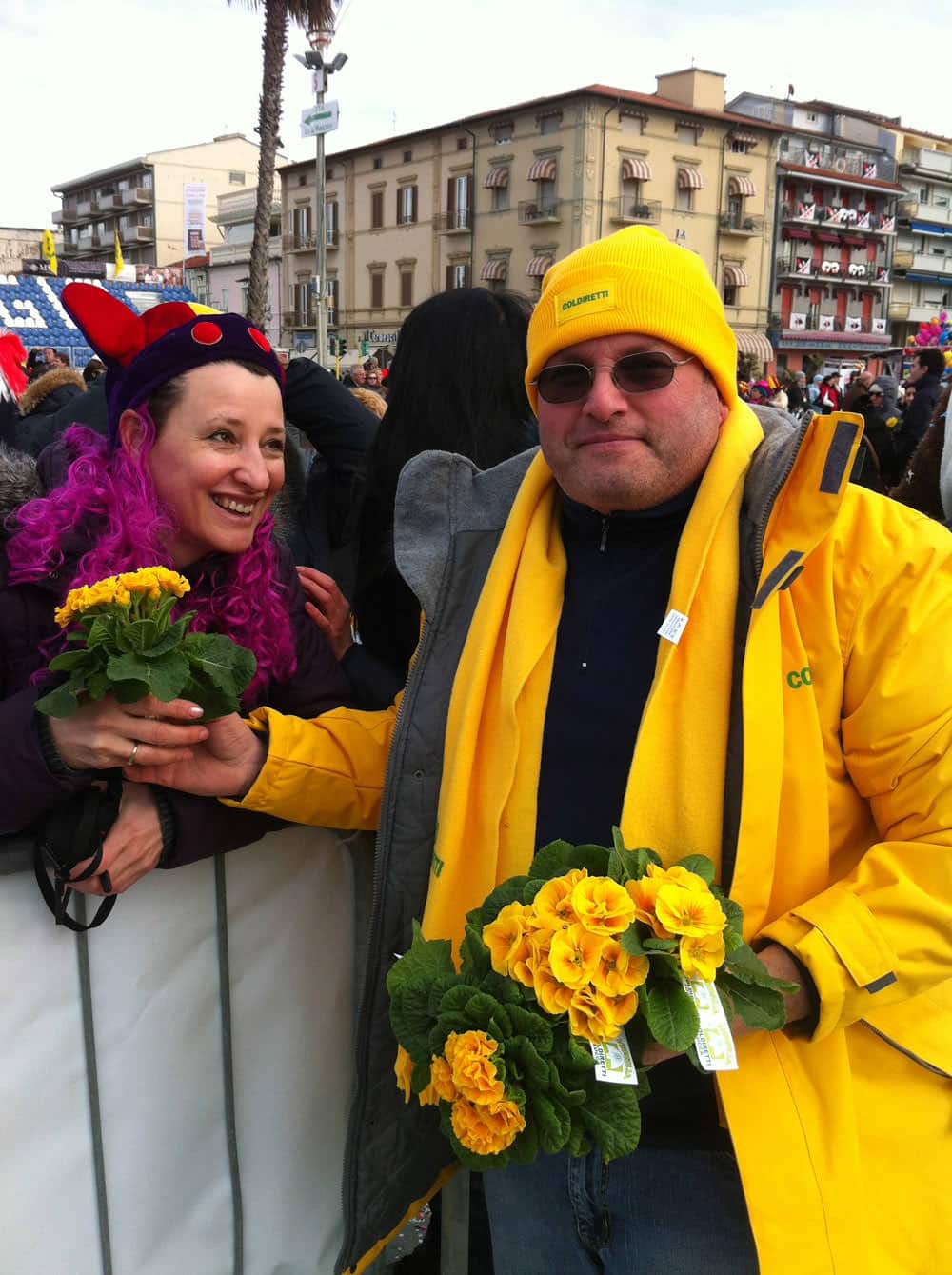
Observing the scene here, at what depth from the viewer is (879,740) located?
1463mm

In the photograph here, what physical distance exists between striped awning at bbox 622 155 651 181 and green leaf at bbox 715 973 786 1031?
142ft

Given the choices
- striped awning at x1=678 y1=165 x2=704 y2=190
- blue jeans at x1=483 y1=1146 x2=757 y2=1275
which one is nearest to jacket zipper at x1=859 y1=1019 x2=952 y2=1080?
blue jeans at x1=483 y1=1146 x2=757 y2=1275

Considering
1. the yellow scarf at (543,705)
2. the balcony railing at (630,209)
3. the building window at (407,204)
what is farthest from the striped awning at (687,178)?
the yellow scarf at (543,705)

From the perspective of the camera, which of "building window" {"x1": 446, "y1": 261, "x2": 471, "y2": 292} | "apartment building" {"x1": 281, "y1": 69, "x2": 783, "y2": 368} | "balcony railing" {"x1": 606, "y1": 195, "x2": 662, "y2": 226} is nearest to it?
"apartment building" {"x1": 281, "y1": 69, "x2": 783, "y2": 368}

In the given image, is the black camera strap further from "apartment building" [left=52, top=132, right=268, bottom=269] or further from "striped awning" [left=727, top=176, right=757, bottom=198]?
"apartment building" [left=52, top=132, right=268, bottom=269]

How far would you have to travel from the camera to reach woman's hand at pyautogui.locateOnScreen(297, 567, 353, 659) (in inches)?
95.0

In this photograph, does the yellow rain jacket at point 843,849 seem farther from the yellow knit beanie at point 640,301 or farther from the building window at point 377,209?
the building window at point 377,209

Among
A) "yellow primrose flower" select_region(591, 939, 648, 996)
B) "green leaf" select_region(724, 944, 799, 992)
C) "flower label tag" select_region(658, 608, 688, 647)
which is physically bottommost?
"green leaf" select_region(724, 944, 799, 992)

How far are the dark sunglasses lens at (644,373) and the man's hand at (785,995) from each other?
94cm

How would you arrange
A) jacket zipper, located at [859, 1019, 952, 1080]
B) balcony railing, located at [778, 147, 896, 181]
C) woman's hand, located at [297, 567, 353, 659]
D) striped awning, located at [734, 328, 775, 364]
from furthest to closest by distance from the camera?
balcony railing, located at [778, 147, 896, 181] < striped awning, located at [734, 328, 775, 364] < woman's hand, located at [297, 567, 353, 659] < jacket zipper, located at [859, 1019, 952, 1080]

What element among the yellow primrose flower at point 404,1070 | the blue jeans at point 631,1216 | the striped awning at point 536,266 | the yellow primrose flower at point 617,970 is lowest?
the blue jeans at point 631,1216

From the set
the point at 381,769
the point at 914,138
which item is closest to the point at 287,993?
the point at 381,769

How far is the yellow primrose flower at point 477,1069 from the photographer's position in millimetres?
1268

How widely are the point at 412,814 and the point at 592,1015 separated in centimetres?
68
